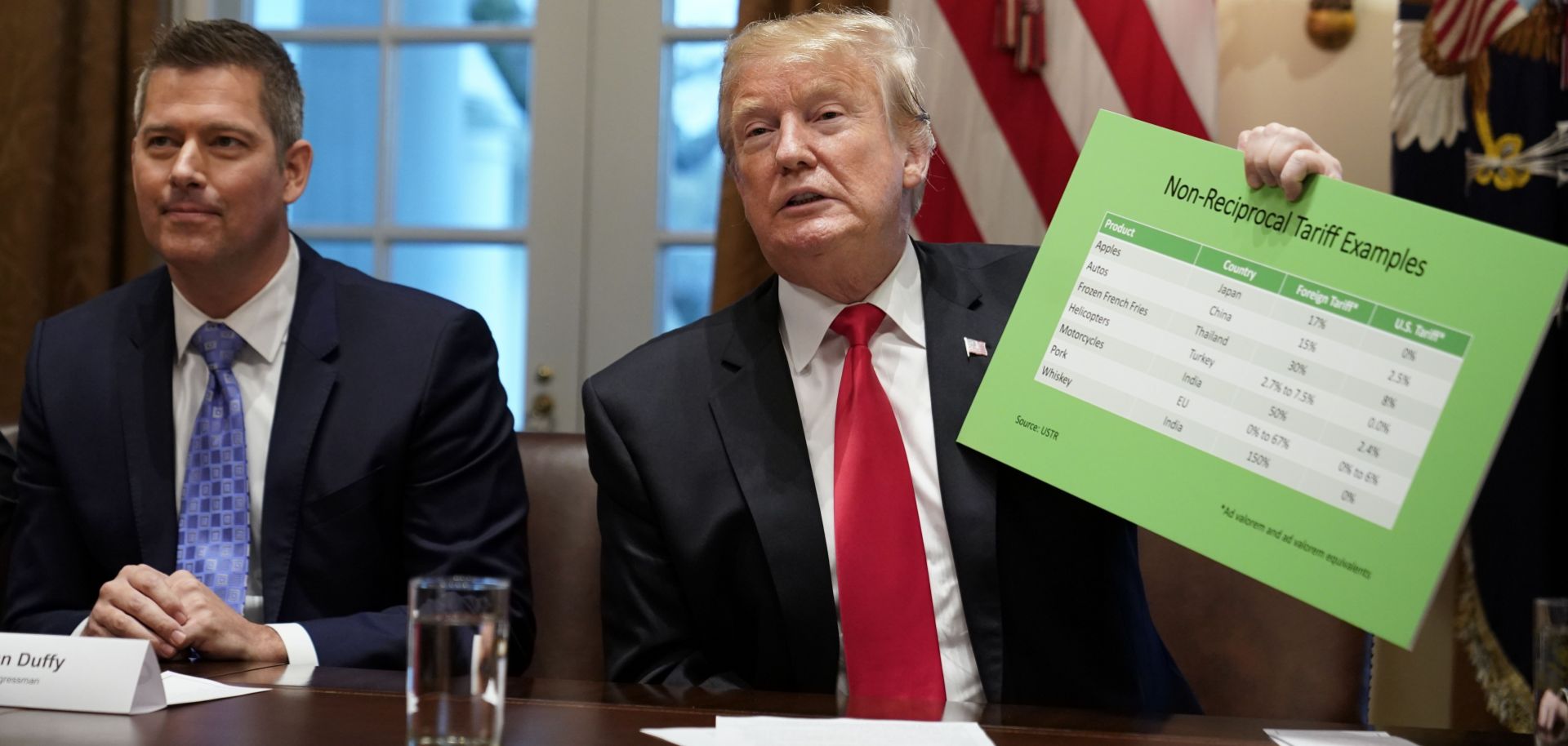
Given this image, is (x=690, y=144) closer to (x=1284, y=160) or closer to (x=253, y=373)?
(x=253, y=373)

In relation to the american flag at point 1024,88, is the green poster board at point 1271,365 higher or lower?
lower

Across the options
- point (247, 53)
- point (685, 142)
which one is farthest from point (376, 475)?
point (685, 142)

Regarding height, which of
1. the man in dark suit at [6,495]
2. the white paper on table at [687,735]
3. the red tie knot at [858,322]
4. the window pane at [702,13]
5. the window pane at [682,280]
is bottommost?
the white paper on table at [687,735]

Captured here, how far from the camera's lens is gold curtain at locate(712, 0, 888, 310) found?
3134 mm

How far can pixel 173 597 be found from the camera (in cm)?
166

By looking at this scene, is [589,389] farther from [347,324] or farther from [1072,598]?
[1072,598]

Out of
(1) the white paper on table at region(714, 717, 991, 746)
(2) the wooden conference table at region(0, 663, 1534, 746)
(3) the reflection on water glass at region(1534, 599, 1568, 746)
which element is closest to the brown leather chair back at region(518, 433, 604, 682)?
(2) the wooden conference table at region(0, 663, 1534, 746)

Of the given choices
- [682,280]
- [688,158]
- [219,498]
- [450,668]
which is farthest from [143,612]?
[688,158]

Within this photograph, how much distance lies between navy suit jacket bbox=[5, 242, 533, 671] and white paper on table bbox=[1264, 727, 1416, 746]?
112cm

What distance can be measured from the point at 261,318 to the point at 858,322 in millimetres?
985

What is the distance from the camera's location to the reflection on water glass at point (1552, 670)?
1.08m

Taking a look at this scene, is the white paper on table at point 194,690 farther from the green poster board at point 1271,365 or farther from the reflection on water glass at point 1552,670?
the reflection on water glass at point 1552,670

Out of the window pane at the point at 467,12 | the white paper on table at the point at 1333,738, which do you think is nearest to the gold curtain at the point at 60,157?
the window pane at the point at 467,12

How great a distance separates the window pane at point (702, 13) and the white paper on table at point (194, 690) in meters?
2.49
